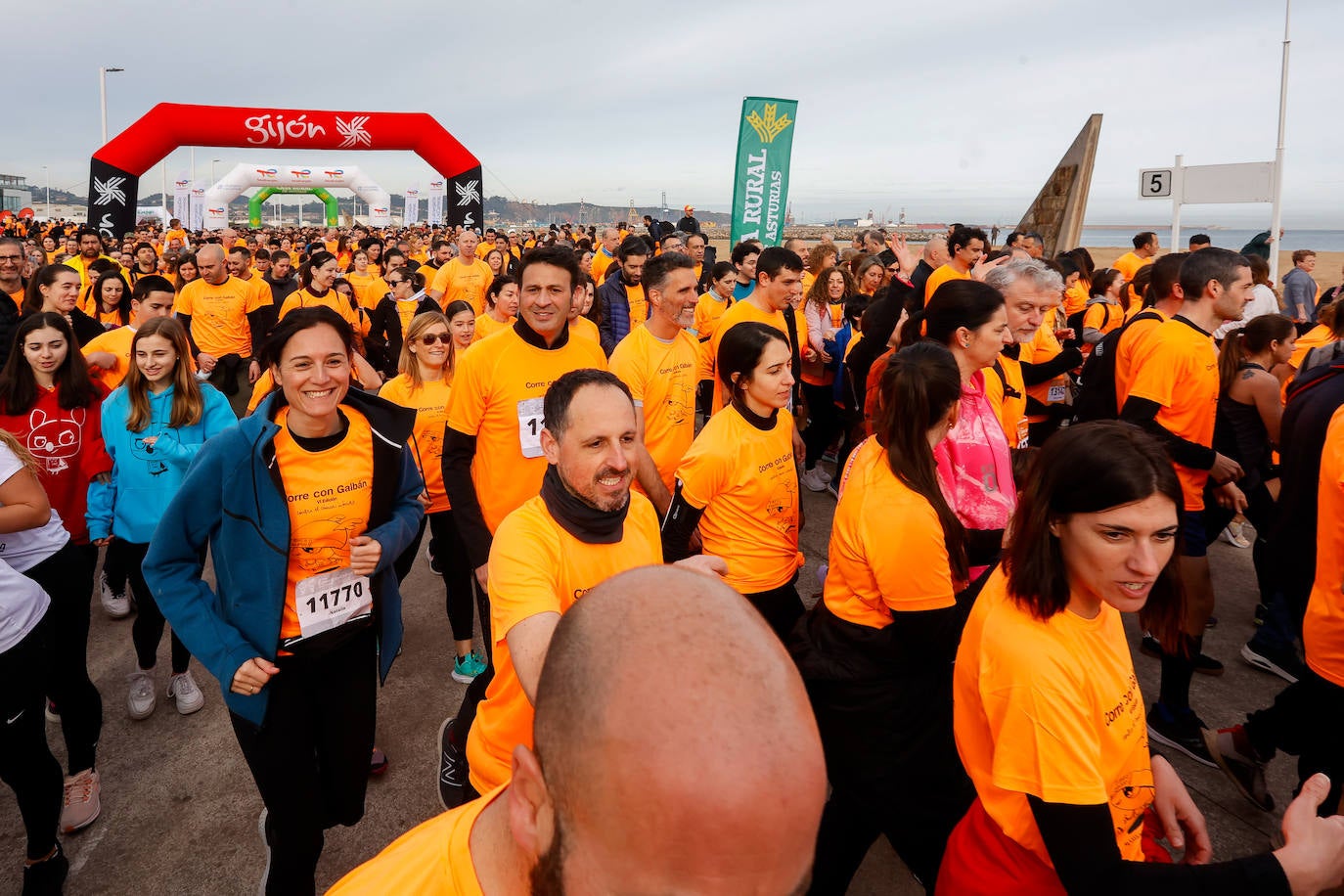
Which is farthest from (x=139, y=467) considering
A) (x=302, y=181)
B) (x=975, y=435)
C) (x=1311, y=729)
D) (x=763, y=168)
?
(x=302, y=181)

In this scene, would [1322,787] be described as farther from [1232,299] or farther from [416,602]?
[416,602]

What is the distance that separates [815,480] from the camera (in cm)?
729

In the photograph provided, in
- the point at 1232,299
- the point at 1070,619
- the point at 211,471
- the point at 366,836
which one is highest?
the point at 1232,299

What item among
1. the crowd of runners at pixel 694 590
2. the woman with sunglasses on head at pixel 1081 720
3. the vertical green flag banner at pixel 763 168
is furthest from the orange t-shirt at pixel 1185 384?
the vertical green flag banner at pixel 763 168

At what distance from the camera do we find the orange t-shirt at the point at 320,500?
2410mm


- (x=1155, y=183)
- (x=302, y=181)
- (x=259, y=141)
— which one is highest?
(x=302, y=181)

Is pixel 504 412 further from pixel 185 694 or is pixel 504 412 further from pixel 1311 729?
pixel 1311 729

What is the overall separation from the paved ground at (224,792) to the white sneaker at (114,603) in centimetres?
12

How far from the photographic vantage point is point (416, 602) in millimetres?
5109

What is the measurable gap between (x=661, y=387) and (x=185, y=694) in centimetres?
280

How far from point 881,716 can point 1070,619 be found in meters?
0.77

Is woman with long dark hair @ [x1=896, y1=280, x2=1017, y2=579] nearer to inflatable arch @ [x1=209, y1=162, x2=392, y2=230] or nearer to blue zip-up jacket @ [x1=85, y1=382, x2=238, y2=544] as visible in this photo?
blue zip-up jacket @ [x1=85, y1=382, x2=238, y2=544]

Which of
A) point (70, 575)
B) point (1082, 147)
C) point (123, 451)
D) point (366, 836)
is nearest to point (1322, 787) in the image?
point (366, 836)

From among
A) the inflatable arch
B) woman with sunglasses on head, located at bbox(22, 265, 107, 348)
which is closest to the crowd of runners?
woman with sunglasses on head, located at bbox(22, 265, 107, 348)
